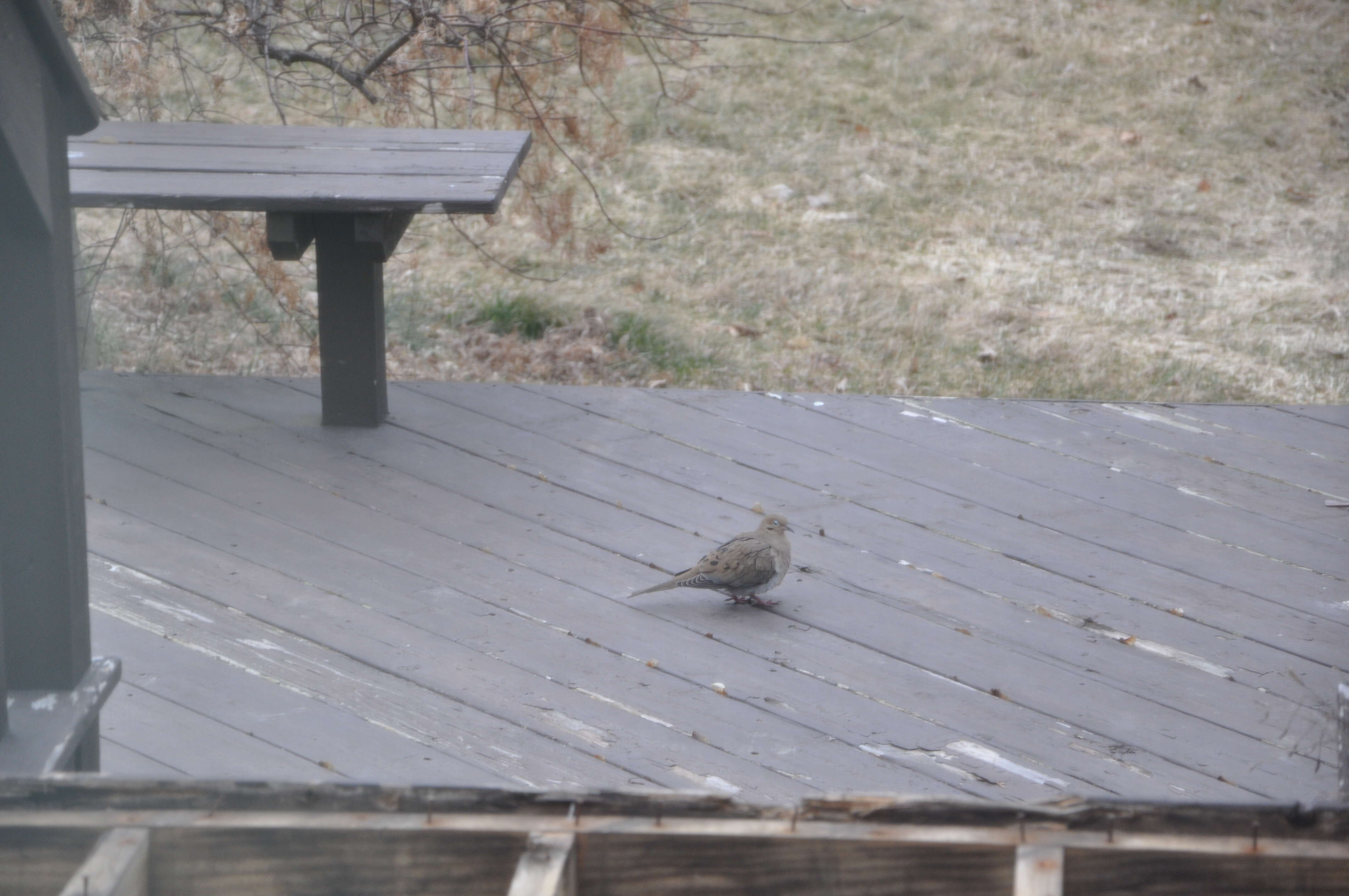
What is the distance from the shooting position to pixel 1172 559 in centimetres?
361

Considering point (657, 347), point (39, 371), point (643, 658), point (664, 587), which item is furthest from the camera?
point (657, 347)

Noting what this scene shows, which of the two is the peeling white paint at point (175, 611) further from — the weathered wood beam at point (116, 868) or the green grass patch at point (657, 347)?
the green grass patch at point (657, 347)

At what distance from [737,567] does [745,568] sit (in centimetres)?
2

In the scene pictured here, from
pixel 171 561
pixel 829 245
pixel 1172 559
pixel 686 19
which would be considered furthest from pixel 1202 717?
pixel 829 245

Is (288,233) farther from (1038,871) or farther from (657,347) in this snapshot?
(1038,871)

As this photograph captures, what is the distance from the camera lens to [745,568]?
3.18 metres

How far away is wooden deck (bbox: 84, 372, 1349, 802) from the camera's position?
266cm

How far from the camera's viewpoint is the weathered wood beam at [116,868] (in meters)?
1.00

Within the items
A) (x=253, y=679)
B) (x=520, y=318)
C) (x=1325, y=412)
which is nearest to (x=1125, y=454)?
(x=1325, y=412)

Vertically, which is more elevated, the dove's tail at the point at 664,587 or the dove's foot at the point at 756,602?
the dove's tail at the point at 664,587

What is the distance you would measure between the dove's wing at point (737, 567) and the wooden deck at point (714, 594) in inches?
4.3

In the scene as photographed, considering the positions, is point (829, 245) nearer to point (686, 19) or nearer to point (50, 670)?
point (686, 19)

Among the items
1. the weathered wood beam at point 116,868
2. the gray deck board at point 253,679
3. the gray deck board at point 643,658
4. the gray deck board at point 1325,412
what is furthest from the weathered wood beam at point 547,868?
the gray deck board at point 1325,412

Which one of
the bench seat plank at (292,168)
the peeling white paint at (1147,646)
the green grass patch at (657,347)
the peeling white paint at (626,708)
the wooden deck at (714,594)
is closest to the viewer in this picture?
the wooden deck at (714,594)
